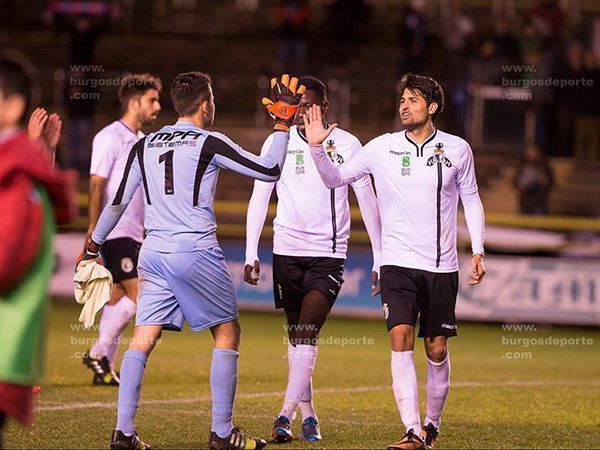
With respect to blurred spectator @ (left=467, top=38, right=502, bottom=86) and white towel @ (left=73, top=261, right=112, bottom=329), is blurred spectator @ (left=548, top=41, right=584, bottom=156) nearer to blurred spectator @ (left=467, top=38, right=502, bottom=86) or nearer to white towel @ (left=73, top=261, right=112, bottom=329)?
blurred spectator @ (left=467, top=38, right=502, bottom=86)

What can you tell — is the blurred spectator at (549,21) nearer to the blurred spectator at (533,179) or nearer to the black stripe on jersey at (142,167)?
the blurred spectator at (533,179)

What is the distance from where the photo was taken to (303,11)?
22.0m

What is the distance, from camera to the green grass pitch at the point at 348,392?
8.76 m

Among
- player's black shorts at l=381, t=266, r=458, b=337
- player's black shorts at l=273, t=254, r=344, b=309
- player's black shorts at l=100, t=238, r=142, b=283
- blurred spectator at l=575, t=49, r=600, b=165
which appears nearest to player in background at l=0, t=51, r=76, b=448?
player's black shorts at l=381, t=266, r=458, b=337

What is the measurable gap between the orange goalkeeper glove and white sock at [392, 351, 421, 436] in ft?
5.19

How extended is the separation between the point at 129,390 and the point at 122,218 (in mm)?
3490

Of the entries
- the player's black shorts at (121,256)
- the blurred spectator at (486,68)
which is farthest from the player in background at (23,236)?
the blurred spectator at (486,68)

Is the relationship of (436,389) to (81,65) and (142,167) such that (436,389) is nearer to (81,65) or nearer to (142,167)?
(142,167)

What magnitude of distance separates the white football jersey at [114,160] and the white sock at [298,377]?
2.79 meters

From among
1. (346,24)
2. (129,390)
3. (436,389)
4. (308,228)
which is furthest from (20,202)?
(346,24)

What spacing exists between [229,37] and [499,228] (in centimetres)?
970

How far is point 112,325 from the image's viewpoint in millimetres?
11188

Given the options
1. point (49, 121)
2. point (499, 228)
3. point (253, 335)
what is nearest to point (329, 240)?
point (49, 121)

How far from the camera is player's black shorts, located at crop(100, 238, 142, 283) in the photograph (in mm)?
11062
